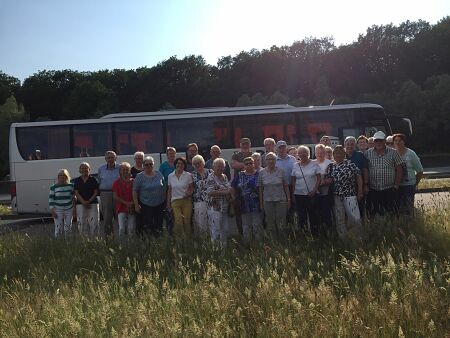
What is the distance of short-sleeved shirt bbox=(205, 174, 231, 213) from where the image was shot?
920 centimetres

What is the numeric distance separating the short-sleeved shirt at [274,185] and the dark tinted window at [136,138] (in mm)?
9805

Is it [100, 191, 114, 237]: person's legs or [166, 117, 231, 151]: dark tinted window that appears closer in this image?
[100, 191, 114, 237]: person's legs

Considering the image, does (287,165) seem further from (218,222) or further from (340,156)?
(218,222)

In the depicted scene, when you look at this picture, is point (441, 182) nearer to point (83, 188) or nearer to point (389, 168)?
point (389, 168)

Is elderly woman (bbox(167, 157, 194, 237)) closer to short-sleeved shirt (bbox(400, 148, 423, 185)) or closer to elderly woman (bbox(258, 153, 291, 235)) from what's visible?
elderly woman (bbox(258, 153, 291, 235))

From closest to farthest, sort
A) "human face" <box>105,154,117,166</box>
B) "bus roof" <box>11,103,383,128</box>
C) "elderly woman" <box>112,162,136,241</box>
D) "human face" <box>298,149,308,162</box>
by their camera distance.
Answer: "human face" <box>298,149,308,162</box> → "elderly woman" <box>112,162,136,241</box> → "human face" <box>105,154,117,166</box> → "bus roof" <box>11,103,383,128</box>

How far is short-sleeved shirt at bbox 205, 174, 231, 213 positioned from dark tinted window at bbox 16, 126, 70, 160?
34.4 ft

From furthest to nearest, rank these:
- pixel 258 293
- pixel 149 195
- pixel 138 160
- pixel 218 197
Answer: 1. pixel 138 160
2. pixel 149 195
3. pixel 218 197
4. pixel 258 293

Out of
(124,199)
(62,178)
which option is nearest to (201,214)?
(124,199)

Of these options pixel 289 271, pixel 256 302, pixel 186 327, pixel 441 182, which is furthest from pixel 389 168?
pixel 441 182

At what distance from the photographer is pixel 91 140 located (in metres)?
18.5

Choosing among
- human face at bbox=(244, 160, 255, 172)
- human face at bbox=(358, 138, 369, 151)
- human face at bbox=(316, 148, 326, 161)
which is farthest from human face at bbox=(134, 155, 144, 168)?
human face at bbox=(358, 138, 369, 151)

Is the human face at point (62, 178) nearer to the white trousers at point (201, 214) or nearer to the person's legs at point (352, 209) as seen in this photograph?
the white trousers at point (201, 214)

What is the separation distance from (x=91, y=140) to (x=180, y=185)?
9.82 metres
